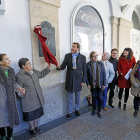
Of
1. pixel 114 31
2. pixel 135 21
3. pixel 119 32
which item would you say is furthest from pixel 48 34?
pixel 135 21

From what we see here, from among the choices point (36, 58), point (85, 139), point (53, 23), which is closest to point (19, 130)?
point (85, 139)

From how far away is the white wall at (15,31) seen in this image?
2154 mm

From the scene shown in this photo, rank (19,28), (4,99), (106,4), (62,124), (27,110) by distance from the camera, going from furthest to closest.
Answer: (106,4)
(62,124)
(19,28)
(27,110)
(4,99)

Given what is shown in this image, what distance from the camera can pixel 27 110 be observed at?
2174 millimetres

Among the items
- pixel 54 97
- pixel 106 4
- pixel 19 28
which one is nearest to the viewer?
pixel 19 28

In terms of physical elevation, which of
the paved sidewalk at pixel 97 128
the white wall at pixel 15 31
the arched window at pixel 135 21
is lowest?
the paved sidewalk at pixel 97 128

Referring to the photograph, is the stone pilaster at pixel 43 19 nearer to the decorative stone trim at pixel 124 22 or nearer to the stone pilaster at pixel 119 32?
the stone pilaster at pixel 119 32

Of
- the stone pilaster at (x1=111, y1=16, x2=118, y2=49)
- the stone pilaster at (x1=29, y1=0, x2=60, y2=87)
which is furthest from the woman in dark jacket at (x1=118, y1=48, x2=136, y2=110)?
the stone pilaster at (x1=29, y1=0, x2=60, y2=87)

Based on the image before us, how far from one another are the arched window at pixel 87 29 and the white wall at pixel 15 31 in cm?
127

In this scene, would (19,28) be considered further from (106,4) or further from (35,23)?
(106,4)

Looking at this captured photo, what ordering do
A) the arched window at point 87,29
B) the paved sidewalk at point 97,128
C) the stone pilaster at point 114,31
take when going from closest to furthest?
the paved sidewalk at point 97,128, the arched window at point 87,29, the stone pilaster at point 114,31

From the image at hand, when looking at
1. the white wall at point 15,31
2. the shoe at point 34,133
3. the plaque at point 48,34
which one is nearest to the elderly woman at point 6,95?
the white wall at point 15,31

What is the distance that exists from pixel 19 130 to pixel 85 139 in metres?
1.42

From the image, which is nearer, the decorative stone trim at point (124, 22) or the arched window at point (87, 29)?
the arched window at point (87, 29)
